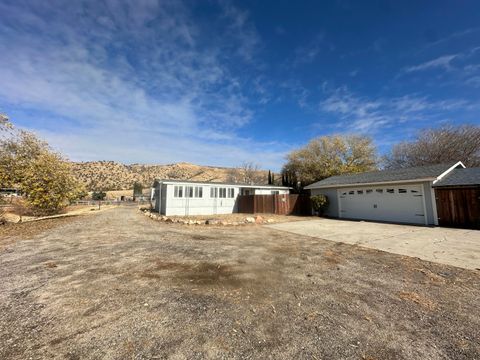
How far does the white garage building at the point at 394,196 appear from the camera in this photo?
12941mm

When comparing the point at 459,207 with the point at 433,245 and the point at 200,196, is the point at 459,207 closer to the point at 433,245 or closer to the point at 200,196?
the point at 433,245

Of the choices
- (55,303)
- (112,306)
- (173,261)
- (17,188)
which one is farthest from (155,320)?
(17,188)

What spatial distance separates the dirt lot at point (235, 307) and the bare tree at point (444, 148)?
2654 cm

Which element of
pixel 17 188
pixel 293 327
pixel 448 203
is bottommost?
pixel 293 327

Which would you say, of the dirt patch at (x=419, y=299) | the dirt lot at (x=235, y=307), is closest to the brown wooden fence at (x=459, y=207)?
the dirt lot at (x=235, y=307)

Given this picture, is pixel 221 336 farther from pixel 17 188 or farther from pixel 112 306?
pixel 17 188

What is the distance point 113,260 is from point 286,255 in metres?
4.85

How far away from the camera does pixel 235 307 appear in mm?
3500

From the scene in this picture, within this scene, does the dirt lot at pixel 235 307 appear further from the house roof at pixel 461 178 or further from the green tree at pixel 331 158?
the green tree at pixel 331 158

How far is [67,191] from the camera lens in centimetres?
1678


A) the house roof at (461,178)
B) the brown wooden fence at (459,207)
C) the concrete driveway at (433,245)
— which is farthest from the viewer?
the house roof at (461,178)

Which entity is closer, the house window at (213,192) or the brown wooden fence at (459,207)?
the brown wooden fence at (459,207)

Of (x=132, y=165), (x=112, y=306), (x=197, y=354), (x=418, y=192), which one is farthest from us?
(x=132, y=165)

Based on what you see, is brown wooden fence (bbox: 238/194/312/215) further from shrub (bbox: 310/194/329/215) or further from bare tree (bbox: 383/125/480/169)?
bare tree (bbox: 383/125/480/169)
